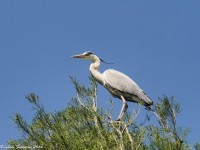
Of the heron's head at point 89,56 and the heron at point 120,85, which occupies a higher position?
the heron's head at point 89,56

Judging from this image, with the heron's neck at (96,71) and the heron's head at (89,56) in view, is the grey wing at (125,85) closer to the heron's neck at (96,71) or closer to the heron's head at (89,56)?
the heron's neck at (96,71)

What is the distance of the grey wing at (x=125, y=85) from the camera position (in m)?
7.54

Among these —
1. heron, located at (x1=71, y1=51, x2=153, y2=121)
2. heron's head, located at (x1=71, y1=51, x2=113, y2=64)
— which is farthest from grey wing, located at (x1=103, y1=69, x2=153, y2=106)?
heron's head, located at (x1=71, y1=51, x2=113, y2=64)

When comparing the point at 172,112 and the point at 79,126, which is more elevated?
the point at 79,126

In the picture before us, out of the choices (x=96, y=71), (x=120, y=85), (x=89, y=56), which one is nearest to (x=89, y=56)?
(x=89, y=56)

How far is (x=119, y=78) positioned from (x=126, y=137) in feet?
7.91

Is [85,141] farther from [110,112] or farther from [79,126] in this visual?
[79,126]

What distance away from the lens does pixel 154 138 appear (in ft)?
19.6

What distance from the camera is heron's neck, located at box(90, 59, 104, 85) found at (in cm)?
789

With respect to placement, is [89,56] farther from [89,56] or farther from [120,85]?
[120,85]

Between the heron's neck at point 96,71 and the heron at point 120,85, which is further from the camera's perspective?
the heron's neck at point 96,71

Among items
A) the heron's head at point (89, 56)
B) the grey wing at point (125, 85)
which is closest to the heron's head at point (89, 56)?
the heron's head at point (89, 56)

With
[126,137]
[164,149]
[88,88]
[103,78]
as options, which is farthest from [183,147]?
[103,78]

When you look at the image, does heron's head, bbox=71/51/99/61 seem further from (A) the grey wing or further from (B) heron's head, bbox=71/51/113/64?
(A) the grey wing
